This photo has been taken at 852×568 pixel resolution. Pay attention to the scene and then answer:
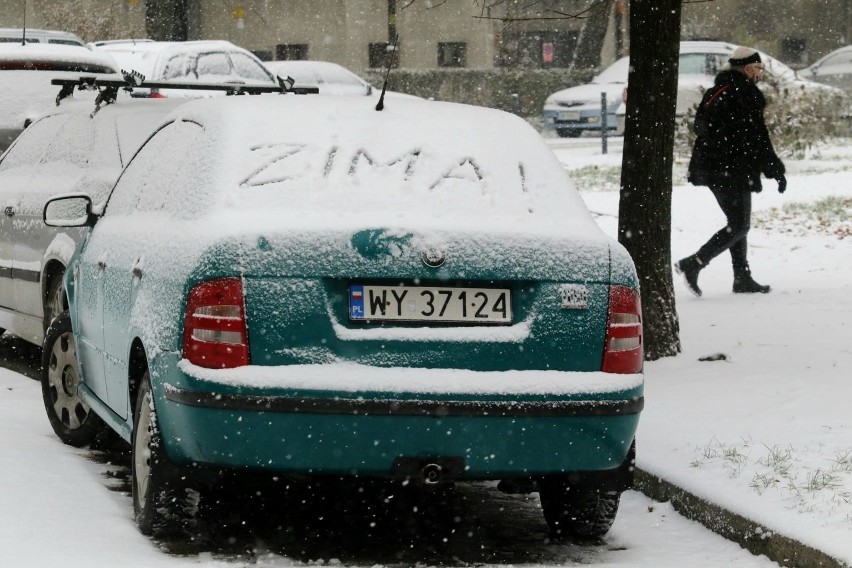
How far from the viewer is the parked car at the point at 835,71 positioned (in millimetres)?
36688

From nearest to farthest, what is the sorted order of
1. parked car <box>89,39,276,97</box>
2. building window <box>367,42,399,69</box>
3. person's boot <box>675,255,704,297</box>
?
person's boot <box>675,255,704,297</box> < parked car <box>89,39,276,97</box> < building window <box>367,42,399,69</box>

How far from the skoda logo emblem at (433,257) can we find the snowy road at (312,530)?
104cm

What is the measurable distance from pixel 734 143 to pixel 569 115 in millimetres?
20141

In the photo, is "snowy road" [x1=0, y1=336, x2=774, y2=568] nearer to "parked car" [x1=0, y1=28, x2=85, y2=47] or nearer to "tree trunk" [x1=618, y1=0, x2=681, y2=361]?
"tree trunk" [x1=618, y1=0, x2=681, y2=361]

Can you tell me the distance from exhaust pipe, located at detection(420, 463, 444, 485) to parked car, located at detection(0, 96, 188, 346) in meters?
3.70

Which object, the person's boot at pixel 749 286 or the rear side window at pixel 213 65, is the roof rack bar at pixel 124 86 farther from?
Result: the rear side window at pixel 213 65

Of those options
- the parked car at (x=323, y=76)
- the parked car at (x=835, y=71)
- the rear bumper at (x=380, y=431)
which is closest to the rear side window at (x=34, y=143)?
the rear bumper at (x=380, y=431)

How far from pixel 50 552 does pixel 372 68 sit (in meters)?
37.4

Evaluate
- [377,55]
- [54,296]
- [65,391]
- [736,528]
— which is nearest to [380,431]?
[736,528]

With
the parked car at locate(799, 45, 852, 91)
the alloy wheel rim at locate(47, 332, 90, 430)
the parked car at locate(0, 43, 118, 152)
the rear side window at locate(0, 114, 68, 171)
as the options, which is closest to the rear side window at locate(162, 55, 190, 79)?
the parked car at locate(0, 43, 118, 152)

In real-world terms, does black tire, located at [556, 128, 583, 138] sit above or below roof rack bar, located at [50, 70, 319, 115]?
below

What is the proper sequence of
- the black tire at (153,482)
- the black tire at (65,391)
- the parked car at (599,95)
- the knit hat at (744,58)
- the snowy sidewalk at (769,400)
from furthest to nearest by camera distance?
1. the parked car at (599,95)
2. the knit hat at (744,58)
3. the black tire at (65,391)
4. the snowy sidewalk at (769,400)
5. the black tire at (153,482)

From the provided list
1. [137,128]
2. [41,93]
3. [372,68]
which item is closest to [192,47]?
[41,93]

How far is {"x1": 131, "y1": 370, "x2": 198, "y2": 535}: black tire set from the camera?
17.4 feet
